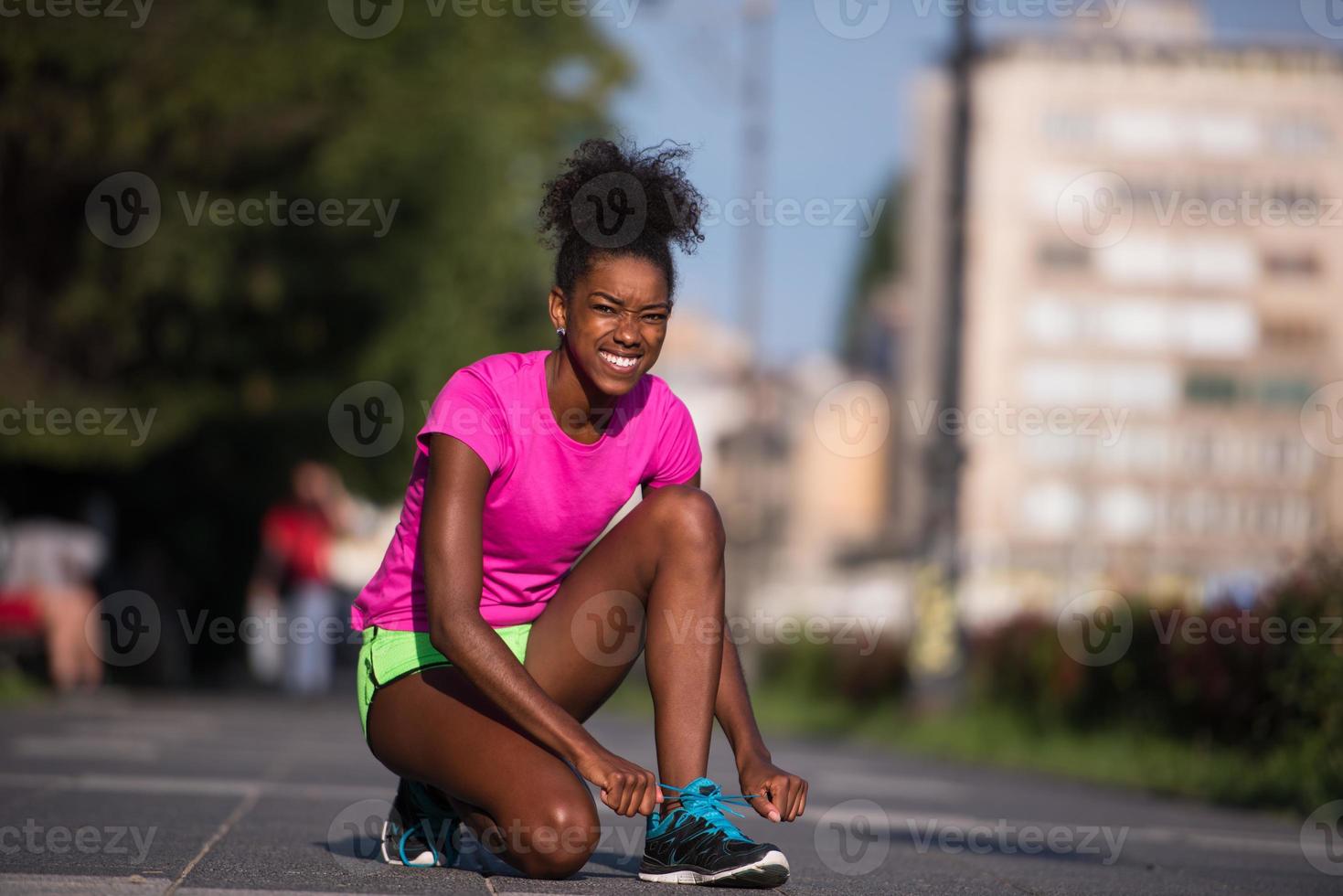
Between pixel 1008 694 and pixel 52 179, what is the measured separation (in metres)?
9.29

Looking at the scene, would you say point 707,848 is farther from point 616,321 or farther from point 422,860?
point 616,321

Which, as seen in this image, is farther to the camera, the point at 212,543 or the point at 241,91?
the point at 212,543

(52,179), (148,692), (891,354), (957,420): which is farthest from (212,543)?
(891,354)

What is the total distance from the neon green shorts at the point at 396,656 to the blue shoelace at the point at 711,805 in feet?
1.95

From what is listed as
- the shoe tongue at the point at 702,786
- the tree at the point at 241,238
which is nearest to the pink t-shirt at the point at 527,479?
the shoe tongue at the point at 702,786

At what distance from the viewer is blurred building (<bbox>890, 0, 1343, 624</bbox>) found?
79.4 meters

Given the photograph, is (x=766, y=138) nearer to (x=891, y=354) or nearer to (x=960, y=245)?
(x=960, y=245)

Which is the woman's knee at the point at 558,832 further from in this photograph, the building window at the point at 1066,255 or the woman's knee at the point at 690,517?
the building window at the point at 1066,255

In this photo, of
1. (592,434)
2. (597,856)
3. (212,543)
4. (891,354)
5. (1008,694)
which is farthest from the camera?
(891,354)

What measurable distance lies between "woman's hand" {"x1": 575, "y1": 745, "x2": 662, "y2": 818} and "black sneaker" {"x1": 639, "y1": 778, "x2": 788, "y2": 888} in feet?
0.86

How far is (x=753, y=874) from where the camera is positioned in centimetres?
399

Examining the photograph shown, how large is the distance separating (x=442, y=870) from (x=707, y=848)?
2.70 feet

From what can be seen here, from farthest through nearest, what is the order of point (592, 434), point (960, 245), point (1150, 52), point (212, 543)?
point (1150, 52) → point (212, 543) → point (960, 245) → point (592, 434)

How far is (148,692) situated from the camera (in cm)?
1827
